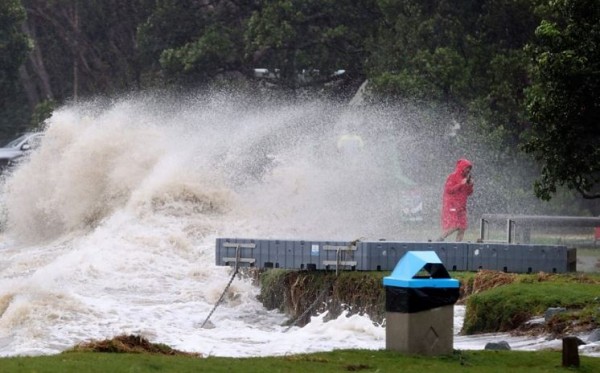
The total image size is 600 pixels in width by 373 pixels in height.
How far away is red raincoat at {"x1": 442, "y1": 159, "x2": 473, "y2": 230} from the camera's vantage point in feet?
93.7

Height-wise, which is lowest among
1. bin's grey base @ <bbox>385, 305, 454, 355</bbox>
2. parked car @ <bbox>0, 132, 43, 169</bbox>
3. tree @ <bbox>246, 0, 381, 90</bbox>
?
bin's grey base @ <bbox>385, 305, 454, 355</bbox>

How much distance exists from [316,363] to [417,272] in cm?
132

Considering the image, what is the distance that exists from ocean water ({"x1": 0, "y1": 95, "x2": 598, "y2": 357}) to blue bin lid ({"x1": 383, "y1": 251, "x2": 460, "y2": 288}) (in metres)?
4.52

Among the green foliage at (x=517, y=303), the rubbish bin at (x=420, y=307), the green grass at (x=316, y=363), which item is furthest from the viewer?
the green foliage at (x=517, y=303)

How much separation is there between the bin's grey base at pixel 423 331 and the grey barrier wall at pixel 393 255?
8347 mm

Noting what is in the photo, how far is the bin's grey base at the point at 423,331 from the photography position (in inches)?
560

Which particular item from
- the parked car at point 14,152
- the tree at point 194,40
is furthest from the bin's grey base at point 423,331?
the tree at point 194,40

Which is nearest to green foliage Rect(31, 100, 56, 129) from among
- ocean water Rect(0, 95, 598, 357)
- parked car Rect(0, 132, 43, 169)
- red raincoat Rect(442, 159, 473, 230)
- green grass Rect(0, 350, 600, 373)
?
parked car Rect(0, 132, 43, 169)

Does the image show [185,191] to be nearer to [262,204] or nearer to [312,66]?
[262,204]

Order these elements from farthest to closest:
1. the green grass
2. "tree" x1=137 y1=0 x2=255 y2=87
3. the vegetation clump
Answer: "tree" x1=137 y1=0 x2=255 y2=87, the vegetation clump, the green grass

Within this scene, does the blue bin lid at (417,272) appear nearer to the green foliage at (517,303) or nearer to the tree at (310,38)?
the green foliage at (517,303)

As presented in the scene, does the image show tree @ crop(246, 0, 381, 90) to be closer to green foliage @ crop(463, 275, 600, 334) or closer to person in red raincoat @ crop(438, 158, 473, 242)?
person in red raincoat @ crop(438, 158, 473, 242)

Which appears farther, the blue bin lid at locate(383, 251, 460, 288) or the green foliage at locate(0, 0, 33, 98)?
the green foliage at locate(0, 0, 33, 98)

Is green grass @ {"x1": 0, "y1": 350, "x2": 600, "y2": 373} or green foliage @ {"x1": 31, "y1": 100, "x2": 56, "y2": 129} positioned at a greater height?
green foliage @ {"x1": 31, "y1": 100, "x2": 56, "y2": 129}
